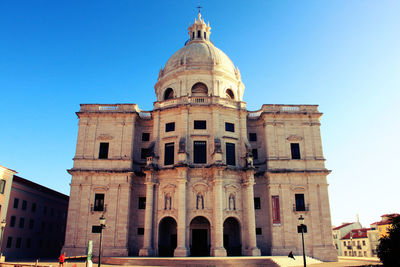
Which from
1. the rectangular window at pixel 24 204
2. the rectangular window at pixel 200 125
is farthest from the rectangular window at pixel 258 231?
the rectangular window at pixel 24 204

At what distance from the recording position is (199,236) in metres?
37.7

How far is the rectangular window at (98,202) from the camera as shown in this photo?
37719 mm

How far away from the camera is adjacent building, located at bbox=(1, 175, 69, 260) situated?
38156 millimetres

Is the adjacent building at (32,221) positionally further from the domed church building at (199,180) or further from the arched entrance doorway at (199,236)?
the arched entrance doorway at (199,236)

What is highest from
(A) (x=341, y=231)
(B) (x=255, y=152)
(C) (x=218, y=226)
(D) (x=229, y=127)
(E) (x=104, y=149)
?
(D) (x=229, y=127)

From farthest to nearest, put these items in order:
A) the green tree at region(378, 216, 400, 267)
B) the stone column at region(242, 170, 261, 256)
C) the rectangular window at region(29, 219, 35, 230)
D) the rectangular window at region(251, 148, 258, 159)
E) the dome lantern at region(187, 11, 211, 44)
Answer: the dome lantern at region(187, 11, 211, 44) → the rectangular window at region(29, 219, 35, 230) → the rectangular window at region(251, 148, 258, 159) → the stone column at region(242, 170, 261, 256) → the green tree at region(378, 216, 400, 267)

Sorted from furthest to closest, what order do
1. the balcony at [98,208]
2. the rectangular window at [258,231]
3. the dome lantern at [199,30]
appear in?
the dome lantern at [199,30] < the rectangular window at [258,231] < the balcony at [98,208]

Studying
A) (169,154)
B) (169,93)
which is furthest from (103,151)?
(169,93)

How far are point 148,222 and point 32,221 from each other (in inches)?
698

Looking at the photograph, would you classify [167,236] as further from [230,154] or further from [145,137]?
[145,137]

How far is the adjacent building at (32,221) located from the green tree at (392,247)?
36.6 meters

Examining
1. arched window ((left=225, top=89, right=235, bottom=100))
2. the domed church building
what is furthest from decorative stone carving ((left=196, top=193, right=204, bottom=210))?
arched window ((left=225, top=89, right=235, bottom=100))

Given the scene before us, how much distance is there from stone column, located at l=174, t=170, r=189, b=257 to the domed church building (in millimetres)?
109

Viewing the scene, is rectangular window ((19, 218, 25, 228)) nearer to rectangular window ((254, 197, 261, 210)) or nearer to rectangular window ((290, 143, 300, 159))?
rectangular window ((254, 197, 261, 210))
